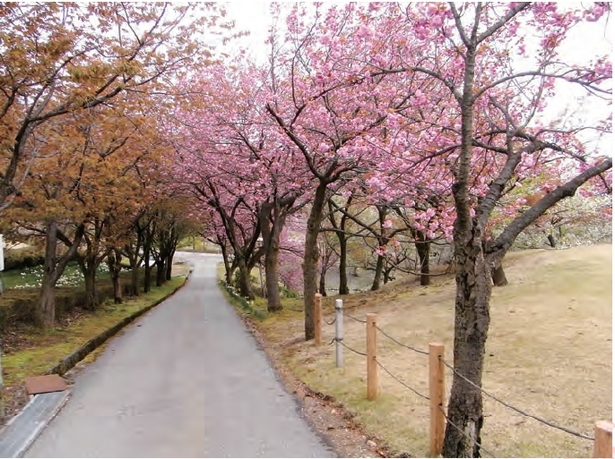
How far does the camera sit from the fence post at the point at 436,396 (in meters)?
4.57

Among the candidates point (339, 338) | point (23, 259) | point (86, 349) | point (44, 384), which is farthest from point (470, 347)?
point (23, 259)

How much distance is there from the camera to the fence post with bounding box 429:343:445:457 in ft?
15.0

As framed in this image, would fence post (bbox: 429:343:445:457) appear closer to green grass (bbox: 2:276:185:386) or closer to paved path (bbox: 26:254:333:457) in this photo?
paved path (bbox: 26:254:333:457)

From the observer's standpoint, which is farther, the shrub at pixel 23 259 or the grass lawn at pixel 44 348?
the shrub at pixel 23 259

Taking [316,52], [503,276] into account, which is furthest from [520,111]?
[503,276]

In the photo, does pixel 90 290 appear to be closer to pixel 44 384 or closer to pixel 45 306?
pixel 45 306

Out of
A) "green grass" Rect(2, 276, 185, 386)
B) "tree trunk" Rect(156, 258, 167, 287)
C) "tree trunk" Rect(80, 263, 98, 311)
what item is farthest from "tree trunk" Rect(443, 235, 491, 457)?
"tree trunk" Rect(156, 258, 167, 287)

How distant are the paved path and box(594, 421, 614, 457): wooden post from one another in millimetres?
2812

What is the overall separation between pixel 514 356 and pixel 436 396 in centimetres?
470

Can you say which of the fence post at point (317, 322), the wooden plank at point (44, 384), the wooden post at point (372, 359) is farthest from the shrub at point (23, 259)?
the wooden post at point (372, 359)

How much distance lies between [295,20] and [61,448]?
8.63 meters

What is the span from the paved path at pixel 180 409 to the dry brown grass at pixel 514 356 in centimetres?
82

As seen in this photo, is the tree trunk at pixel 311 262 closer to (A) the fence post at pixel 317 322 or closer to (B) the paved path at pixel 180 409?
(A) the fence post at pixel 317 322

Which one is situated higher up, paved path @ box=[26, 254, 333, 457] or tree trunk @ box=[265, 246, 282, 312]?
tree trunk @ box=[265, 246, 282, 312]
